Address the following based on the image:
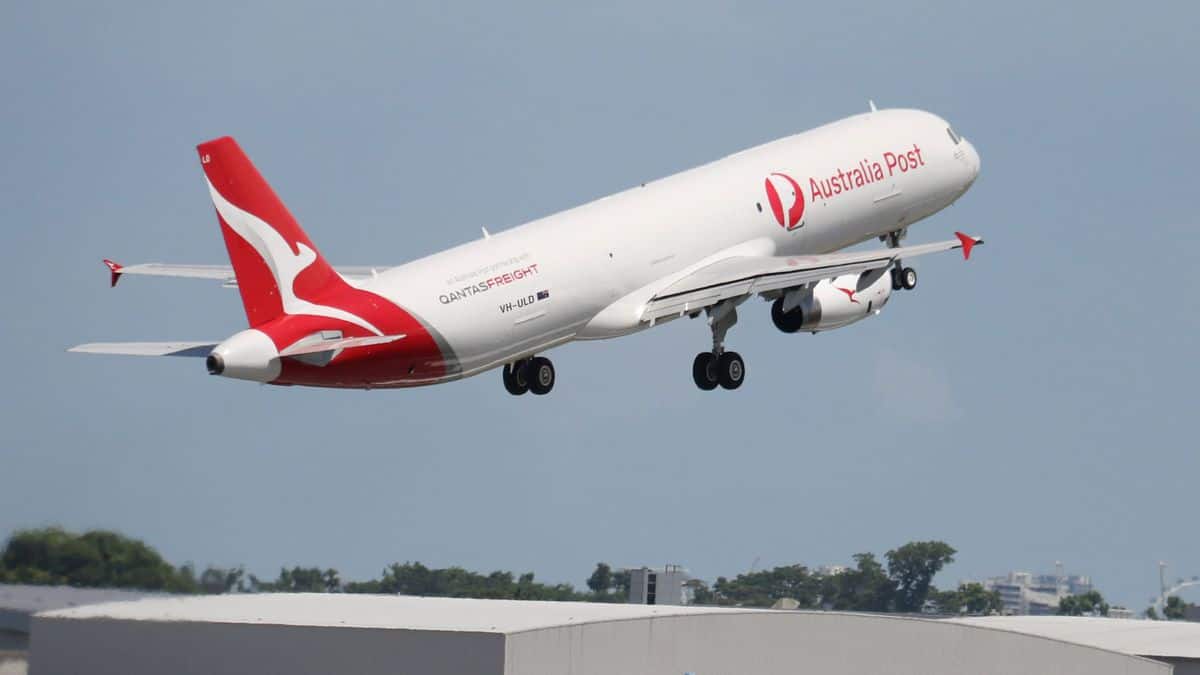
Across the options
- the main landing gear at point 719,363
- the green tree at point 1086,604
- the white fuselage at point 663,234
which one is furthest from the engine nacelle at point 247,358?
the green tree at point 1086,604

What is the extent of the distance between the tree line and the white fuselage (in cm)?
697

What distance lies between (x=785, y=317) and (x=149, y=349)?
62.1 ft

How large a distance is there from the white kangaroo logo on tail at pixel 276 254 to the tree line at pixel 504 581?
5784 mm

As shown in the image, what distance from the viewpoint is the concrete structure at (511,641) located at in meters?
42.9

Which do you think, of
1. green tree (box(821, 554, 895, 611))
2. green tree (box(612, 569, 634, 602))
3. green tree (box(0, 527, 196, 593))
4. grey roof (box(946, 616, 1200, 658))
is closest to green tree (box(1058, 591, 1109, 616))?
green tree (box(821, 554, 895, 611))

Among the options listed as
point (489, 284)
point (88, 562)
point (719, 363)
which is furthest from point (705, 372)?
point (88, 562)

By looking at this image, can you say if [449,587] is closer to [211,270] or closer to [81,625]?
[211,270]

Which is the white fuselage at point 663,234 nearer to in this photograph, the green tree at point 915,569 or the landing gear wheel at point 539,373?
the landing gear wheel at point 539,373

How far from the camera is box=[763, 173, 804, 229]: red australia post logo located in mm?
64500

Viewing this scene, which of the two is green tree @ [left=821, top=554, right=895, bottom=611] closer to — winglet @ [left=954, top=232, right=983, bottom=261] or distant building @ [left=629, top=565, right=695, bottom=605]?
distant building @ [left=629, top=565, right=695, bottom=605]

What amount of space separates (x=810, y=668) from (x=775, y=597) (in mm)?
33596

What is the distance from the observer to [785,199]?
64.8m

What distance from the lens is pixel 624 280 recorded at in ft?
197

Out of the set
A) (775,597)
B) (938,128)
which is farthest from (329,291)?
(775,597)
